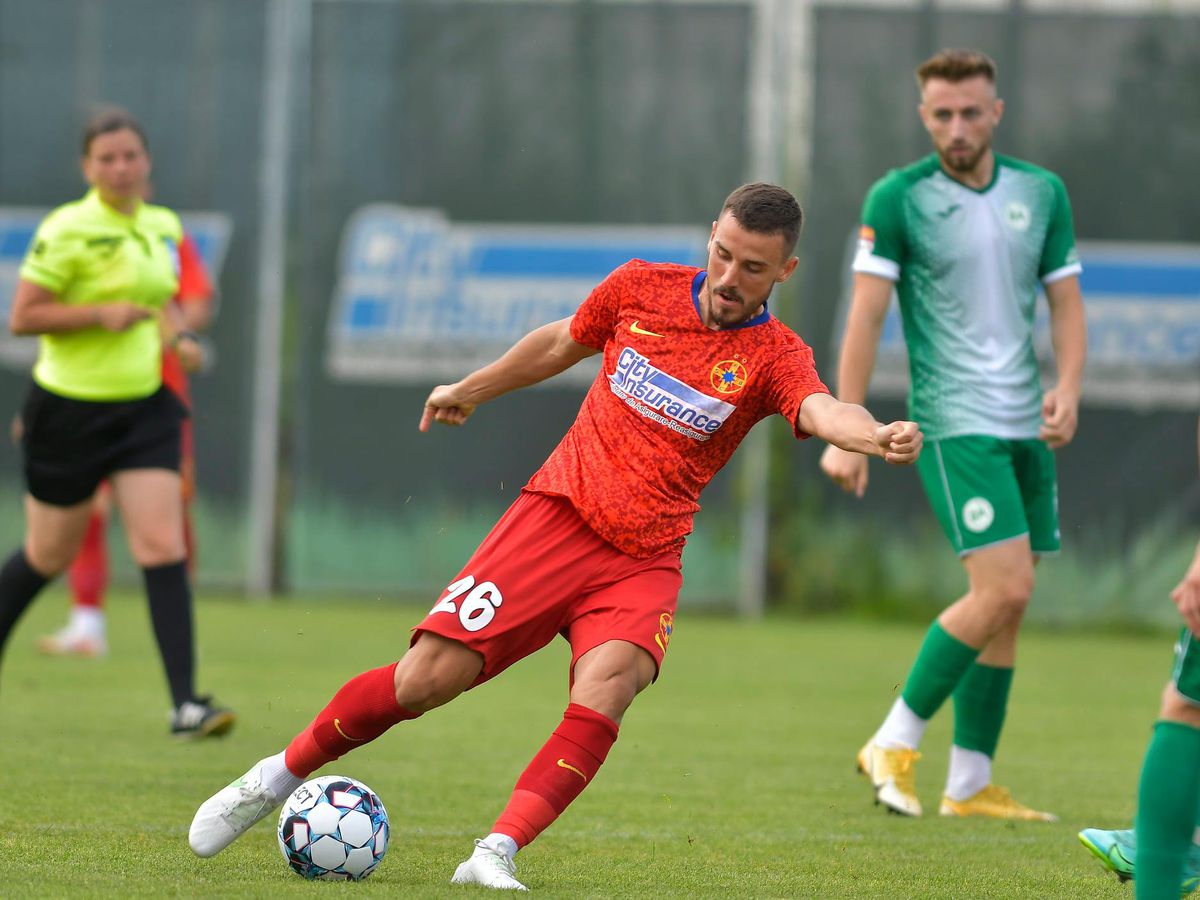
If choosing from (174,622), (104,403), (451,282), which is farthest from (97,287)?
Answer: (451,282)

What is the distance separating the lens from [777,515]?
518 inches

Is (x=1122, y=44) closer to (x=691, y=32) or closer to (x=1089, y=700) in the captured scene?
(x=691, y=32)

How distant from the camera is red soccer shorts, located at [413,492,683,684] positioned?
434cm

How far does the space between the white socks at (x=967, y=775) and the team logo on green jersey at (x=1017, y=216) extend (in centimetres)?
167

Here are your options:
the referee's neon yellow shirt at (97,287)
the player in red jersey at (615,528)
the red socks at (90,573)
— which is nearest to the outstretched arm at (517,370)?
the player in red jersey at (615,528)

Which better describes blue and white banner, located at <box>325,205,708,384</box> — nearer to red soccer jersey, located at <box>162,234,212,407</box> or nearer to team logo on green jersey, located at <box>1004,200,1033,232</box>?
red soccer jersey, located at <box>162,234,212,407</box>

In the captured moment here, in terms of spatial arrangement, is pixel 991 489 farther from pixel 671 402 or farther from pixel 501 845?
pixel 501 845

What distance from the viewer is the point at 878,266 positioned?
Result: 5.90m

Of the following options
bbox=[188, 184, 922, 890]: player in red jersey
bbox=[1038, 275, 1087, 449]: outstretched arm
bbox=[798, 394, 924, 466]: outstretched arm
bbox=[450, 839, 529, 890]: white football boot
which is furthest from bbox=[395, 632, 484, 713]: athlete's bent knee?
bbox=[1038, 275, 1087, 449]: outstretched arm

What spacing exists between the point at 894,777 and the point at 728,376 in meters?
1.88

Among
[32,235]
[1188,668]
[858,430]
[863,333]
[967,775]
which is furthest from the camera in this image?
[32,235]

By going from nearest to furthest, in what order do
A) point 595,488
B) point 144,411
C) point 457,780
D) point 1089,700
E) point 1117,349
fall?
point 595,488, point 457,780, point 144,411, point 1089,700, point 1117,349

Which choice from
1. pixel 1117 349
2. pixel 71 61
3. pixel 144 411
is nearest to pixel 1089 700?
pixel 1117 349

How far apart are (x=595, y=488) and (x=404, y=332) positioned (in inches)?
350
